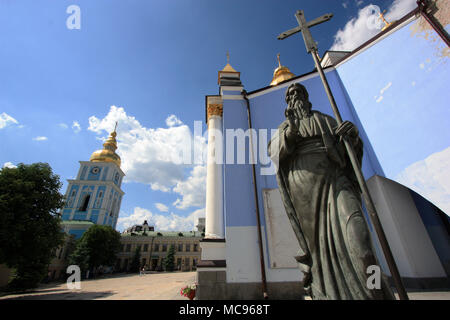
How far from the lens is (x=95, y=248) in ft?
114

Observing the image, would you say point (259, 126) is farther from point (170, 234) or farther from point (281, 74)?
point (170, 234)

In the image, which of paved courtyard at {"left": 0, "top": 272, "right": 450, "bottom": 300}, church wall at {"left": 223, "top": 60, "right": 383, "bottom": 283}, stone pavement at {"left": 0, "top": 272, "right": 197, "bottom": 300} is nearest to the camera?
paved courtyard at {"left": 0, "top": 272, "right": 450, "bottom": 300}

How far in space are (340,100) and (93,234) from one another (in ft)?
135

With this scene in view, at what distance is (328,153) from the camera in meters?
2.38

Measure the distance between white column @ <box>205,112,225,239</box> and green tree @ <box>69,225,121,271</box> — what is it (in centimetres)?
3157

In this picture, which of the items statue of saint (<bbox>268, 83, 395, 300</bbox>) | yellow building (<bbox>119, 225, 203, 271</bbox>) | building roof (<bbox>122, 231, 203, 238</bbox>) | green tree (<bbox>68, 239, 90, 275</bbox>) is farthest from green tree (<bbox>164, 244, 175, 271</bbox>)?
statue of saint (<bbox>268, 83, 395, 300</bbox>)

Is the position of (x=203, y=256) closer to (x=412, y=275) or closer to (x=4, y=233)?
(x=412, y=275)

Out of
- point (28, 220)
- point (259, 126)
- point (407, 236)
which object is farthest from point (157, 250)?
point (407, 236)

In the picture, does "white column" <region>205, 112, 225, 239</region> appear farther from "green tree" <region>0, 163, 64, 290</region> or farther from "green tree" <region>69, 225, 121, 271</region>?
"green tree" <region>69, 225, 121, 271</region>

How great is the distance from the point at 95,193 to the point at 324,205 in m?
56.3

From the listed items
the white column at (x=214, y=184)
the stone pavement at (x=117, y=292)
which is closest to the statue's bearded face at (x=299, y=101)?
the white column at (x=214, y=184)

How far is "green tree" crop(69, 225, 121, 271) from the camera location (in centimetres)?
3102

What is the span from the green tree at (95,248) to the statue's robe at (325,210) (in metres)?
38.3
